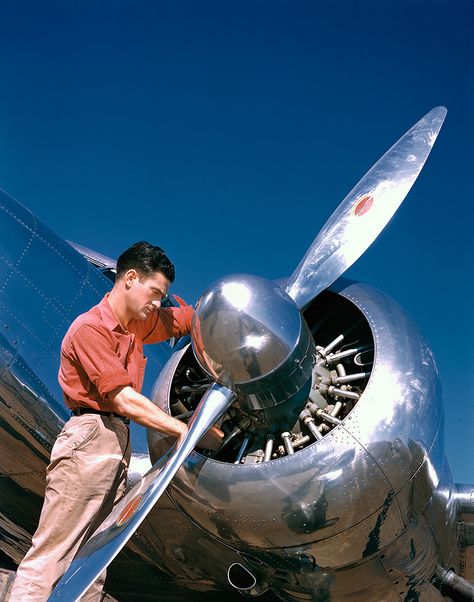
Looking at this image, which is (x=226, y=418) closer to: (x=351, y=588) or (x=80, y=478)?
(x=80, y=478)

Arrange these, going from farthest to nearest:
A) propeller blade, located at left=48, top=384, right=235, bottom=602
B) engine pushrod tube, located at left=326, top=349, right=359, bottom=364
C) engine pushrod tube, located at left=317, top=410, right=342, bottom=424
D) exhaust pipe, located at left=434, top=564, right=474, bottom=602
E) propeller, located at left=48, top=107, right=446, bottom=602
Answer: exhaust pipe, located at left=434, top=564, right=474, bottom=602, engine pushrod tube, located at left=326, top=349, right=359, bottom=364, engine pushrod tube, located at left=317, top=410, right=342, bottom=424, propeller, located at left=48, top=107, right=446, bottom=602, propeller blade, located at left=48, top=384, right=235, bottom=602

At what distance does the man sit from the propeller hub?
1.24ft

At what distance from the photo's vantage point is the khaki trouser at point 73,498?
12.7 ft

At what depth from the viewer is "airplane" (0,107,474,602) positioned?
4.11 metres

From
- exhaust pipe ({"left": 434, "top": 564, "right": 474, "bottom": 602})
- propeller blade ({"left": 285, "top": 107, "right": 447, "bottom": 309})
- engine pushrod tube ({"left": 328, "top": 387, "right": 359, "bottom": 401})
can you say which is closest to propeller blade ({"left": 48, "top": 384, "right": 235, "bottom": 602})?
engine pushrod tube ({"left": 328, "top": 387, "right": 359, "bottom": 401})

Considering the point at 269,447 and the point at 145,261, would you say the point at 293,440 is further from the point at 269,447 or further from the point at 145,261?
the point at 145,261

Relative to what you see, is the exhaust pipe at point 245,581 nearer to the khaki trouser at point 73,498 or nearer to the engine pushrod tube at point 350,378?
the khaki trouser at point 73,498

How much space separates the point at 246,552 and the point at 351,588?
683mm

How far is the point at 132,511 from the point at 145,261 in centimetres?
136

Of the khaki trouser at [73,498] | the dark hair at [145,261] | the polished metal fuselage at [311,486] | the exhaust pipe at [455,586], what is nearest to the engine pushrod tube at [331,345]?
the polished metal fuselage at [311,486]

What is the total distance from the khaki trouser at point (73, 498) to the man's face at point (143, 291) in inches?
24.2

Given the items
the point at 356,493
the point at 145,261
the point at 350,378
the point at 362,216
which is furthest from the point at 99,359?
the point at 362,216

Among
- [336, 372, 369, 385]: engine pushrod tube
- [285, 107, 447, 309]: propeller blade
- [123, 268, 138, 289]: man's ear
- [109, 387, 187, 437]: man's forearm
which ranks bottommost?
[109, 387, 187, 437]: man's forearm

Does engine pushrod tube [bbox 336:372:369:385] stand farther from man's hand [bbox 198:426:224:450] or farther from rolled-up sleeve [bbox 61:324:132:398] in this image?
rolled-up sleeve [bbox 61:324:132:398]
